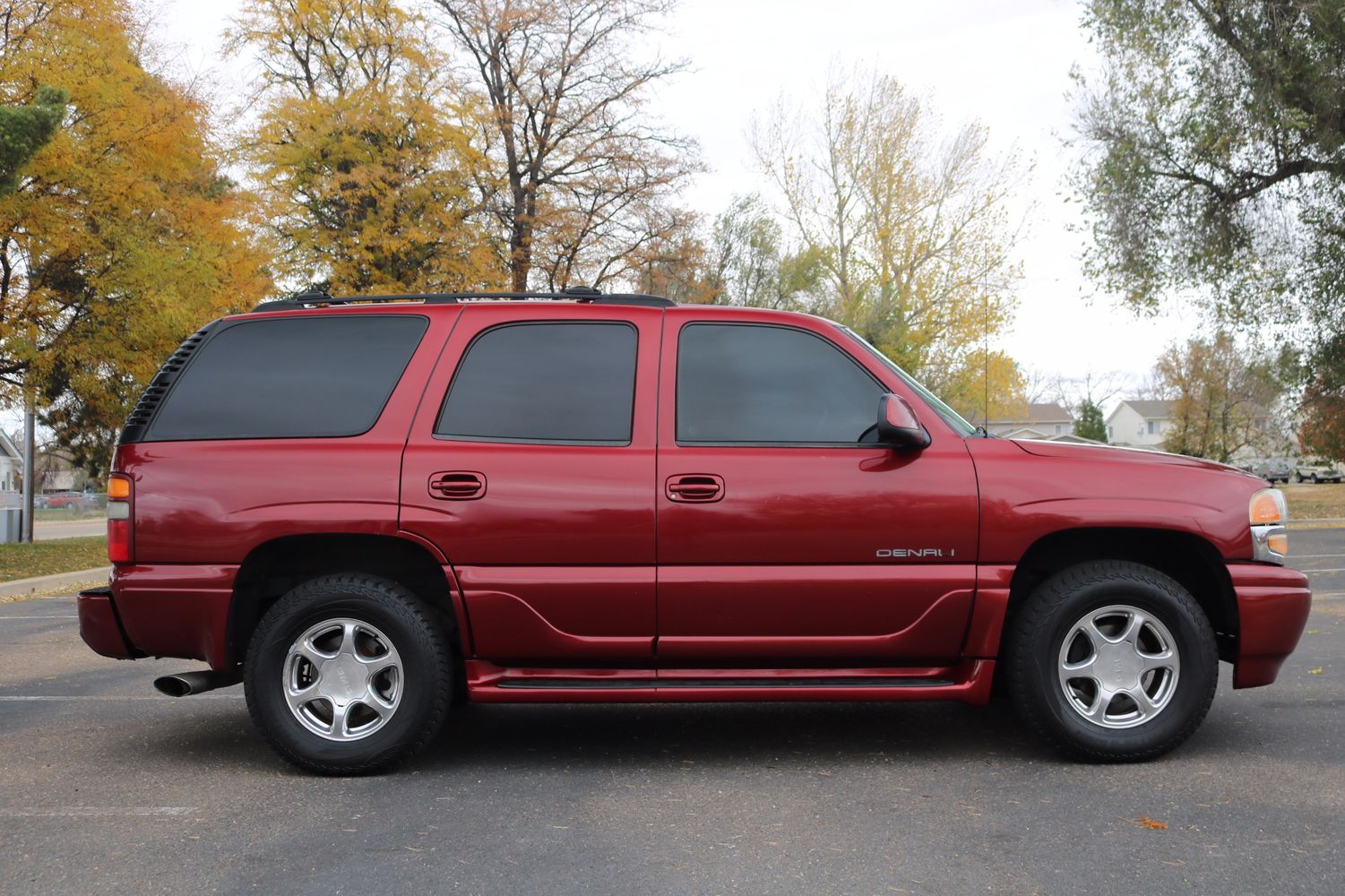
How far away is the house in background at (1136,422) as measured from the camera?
387 ft

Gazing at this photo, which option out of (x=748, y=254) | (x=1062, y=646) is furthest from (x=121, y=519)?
(x=748, y=254)

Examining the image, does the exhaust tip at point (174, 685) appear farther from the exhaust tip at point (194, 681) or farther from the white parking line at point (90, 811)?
the white parking line at point (90, 811)

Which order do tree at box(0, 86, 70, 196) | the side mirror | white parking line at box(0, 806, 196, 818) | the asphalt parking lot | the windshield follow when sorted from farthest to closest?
tree at box(0, 86, 70, 196)
the windshield
the side mirror
white parking line at box(0, 806, 196, 818)
the asphalt parking lot

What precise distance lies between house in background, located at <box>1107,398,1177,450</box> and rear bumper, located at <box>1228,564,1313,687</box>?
373 ft

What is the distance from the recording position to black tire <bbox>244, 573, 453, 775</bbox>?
482 cm

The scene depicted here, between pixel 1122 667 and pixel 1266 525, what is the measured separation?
0.85 meters

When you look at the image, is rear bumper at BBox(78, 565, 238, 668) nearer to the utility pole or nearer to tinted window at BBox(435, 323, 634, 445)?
tinted window at BBox(435, 323, 634, 445)

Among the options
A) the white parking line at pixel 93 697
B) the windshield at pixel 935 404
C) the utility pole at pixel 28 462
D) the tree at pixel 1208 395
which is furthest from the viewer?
the tree at pixel 1208 395

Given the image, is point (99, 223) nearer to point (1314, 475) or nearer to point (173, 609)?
point (173, 609)

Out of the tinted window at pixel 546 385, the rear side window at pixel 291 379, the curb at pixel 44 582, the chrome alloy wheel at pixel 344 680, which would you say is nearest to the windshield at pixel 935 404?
the tinted window at pixel 546 385

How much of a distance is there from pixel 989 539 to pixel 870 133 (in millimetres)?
36380

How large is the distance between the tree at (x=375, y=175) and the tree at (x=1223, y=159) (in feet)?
43.5

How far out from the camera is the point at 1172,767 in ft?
16.0

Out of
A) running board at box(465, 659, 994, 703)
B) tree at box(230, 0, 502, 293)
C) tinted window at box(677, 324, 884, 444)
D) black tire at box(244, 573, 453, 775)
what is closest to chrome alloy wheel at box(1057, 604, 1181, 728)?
running board at box(465, 659, 994, 703)
